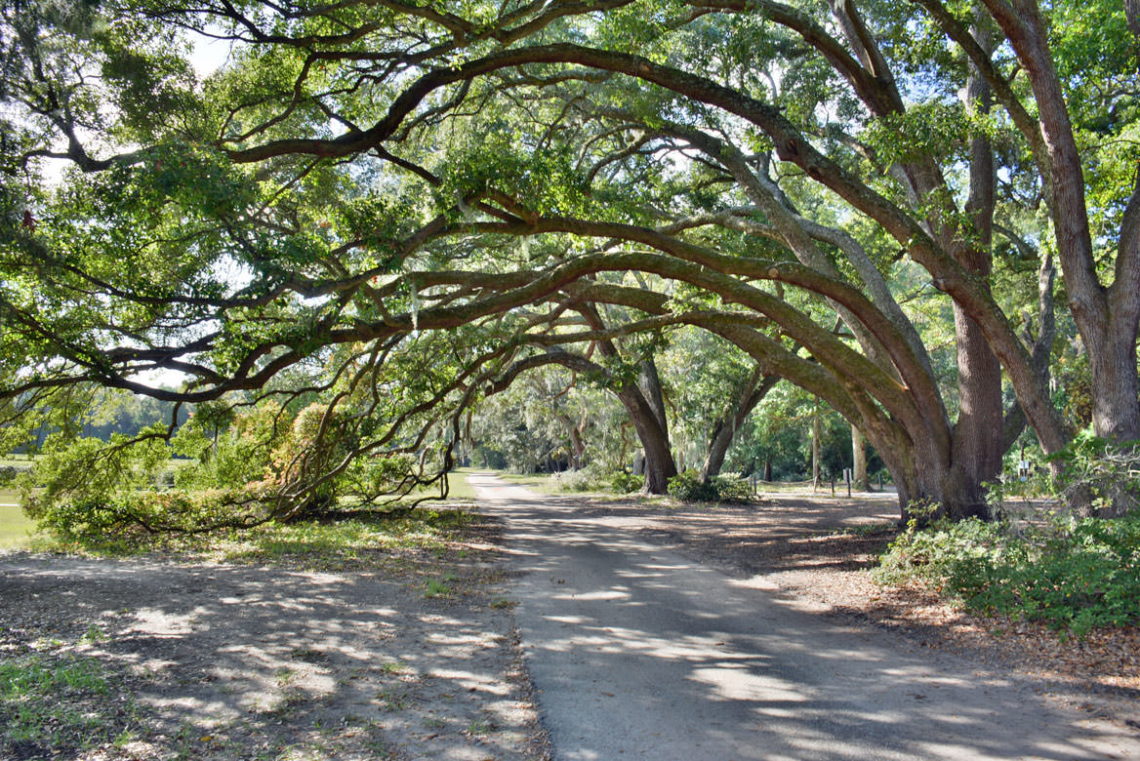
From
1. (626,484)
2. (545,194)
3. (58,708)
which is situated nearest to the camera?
(58,708)

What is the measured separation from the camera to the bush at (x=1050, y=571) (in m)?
5.91

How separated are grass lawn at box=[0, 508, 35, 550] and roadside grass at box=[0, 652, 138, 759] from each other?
9090 millimetres

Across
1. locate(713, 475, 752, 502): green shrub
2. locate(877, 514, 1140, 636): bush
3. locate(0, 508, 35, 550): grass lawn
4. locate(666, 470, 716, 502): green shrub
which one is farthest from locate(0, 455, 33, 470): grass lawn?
locate(713, 475, 752, 502): green shrub

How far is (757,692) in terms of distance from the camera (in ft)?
16.8

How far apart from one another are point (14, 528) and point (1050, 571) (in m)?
20.3

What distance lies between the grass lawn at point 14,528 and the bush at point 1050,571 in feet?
46.0

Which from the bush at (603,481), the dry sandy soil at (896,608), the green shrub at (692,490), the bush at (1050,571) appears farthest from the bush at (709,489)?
the bush at (1050,571)

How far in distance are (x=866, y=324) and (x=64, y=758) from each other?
10.3m

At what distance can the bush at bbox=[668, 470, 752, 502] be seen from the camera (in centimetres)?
2366

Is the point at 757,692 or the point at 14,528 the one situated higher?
the point at 757,692

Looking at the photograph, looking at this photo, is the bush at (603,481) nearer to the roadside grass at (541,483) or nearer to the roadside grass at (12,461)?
the roadside grass at (541,483)

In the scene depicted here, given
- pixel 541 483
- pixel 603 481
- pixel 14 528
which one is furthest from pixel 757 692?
pixel 541 483

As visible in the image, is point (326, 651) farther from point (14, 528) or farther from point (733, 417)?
point (733, 417)

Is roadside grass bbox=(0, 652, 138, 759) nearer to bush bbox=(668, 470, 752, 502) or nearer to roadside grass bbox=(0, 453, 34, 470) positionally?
roadside grass bbox=(0, 453, 34, 470)
